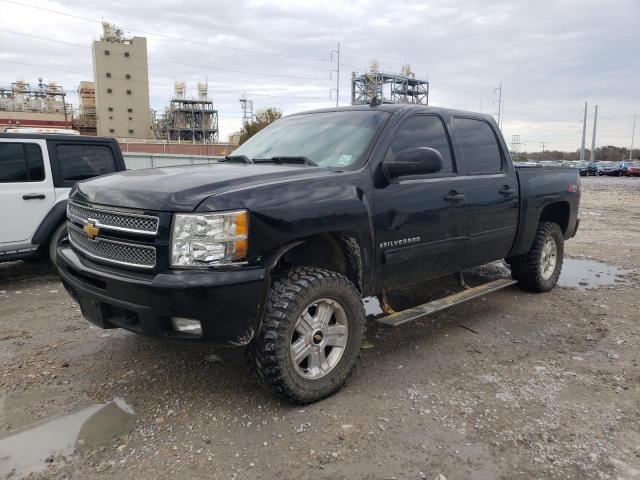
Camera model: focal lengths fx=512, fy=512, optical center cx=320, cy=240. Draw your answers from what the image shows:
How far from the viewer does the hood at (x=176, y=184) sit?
2.85 metres

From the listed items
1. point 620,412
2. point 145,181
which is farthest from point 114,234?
point 620,412

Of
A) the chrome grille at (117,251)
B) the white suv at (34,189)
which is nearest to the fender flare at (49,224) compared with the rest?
the white suv at (34,189)

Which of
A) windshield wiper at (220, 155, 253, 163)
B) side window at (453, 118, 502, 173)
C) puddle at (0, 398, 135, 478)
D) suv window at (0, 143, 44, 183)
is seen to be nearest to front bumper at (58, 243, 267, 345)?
puddle at (0, 398, 135, 478)

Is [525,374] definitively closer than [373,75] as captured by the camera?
Yes

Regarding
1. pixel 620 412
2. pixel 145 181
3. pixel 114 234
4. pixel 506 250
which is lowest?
pixel 620 412

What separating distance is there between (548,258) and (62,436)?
207 inches

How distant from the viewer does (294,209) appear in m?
3.07

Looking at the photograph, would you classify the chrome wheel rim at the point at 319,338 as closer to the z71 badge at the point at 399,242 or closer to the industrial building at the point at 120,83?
the z71 badge at the point at 399,242

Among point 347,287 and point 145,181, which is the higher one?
point 145,181

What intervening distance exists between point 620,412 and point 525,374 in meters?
0.69

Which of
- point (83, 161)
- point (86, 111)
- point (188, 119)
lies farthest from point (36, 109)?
point (83, 161)

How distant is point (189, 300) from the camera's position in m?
2.75

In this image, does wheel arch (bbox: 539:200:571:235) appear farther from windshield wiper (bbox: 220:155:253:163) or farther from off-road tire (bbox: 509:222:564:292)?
windshield wiper (bbox: 220:155:253:163)

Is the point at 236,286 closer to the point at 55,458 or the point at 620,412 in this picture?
the point at 55,458
